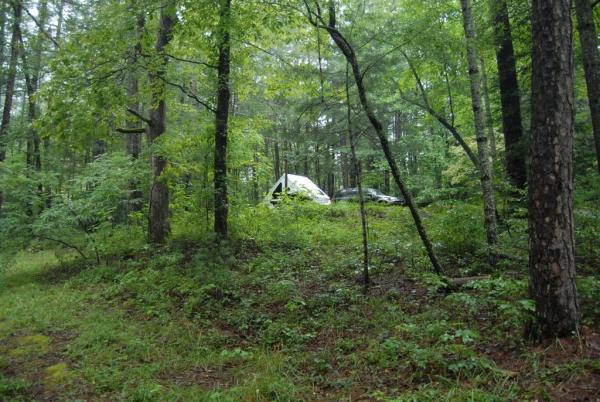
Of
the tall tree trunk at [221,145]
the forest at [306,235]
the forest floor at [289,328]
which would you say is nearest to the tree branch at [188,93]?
the forest at [306,235]

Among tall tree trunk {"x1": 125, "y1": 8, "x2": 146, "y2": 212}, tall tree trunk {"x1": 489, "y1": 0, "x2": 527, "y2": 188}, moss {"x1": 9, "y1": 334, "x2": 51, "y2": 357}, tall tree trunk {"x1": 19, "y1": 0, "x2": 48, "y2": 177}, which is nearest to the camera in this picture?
moss {"x1": 9, "y1": 334, "x2": 51, "y2": 357}

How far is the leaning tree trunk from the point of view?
371 cm

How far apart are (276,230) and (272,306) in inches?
165

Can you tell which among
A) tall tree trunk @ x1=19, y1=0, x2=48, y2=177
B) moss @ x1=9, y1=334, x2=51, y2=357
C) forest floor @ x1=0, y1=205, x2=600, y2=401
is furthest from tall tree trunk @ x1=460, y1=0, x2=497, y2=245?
tall tree trunk @ x1=19, y1=0, x2=48, y2=177

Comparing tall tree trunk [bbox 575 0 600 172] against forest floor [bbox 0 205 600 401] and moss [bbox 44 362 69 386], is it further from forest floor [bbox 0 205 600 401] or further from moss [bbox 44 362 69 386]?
moss [bbox 44 362 69 386]

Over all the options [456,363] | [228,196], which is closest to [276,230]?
[228,196]

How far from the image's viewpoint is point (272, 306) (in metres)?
6.61

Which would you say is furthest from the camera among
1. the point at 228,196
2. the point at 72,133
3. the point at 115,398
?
the point at 228,196

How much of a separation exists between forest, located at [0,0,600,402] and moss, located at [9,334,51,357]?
0.05 metres

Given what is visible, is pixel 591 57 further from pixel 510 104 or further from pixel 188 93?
pixel 188 93

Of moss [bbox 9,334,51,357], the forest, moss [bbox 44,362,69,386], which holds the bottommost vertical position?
moss [bbox 44,362,69,386]

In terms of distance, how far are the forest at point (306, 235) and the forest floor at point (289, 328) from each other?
0.11 ft

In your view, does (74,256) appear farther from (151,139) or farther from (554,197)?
(554,197)

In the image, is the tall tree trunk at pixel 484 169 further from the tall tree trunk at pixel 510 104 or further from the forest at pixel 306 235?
the tall tree trunk at pixel 510 104
